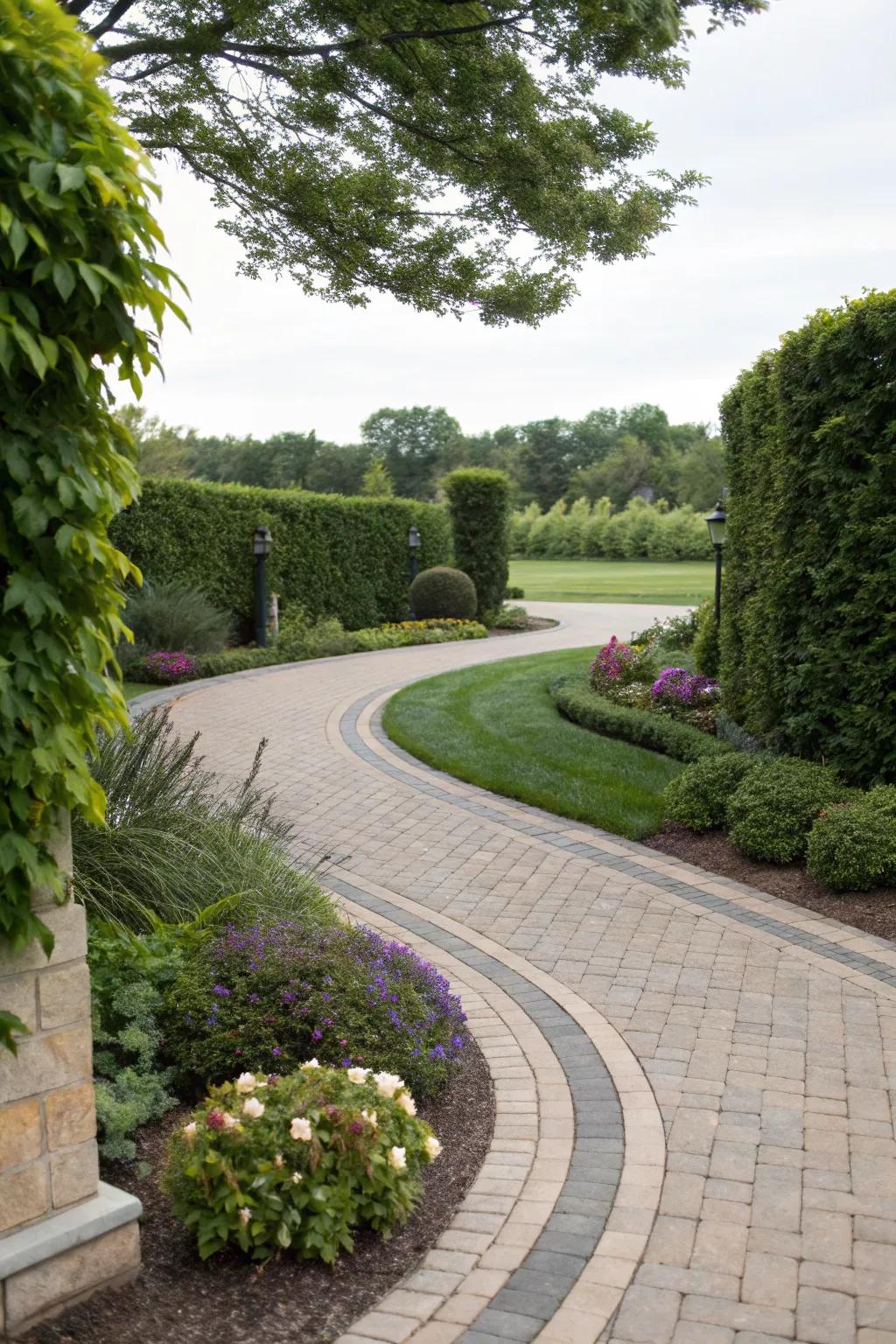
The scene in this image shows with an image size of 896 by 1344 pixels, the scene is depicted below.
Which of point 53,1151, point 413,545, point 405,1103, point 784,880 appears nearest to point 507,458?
point 413,545

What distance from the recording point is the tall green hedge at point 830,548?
23.5 ft

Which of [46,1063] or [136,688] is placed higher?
[46,1063]

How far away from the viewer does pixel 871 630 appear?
7340 millimetres

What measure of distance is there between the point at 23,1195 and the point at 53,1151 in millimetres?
123

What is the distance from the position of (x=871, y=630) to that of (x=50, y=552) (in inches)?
240

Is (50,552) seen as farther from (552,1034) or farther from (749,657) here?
(749,657)

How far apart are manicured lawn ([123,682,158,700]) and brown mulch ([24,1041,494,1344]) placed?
11109mm

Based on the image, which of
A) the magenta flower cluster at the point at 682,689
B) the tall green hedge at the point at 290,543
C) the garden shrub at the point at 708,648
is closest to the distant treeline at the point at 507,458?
the tall green hedge at the point at 290,543

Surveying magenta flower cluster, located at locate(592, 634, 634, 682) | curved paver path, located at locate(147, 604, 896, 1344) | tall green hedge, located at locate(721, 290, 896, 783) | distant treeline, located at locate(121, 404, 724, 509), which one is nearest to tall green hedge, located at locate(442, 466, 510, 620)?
magenta flower cluster, located at locate(592, 634, 634, 682)

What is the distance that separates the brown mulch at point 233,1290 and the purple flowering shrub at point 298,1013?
0.47 meters

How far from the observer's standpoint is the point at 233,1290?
2979mm

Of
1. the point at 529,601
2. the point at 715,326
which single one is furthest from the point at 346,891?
the point at 529,601

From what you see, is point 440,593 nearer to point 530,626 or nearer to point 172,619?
point 530,626

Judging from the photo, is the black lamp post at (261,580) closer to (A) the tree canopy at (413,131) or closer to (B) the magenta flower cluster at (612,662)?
(B) the magenta flower cluster at (612,662)
